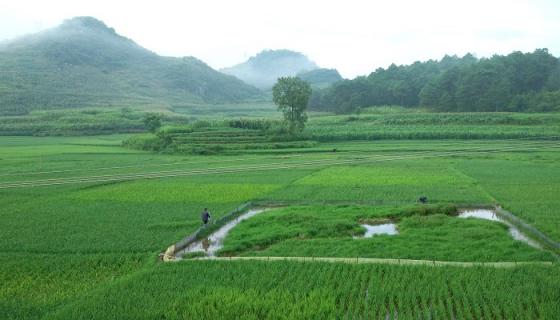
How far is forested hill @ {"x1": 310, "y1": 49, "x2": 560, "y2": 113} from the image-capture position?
7856 centimetres

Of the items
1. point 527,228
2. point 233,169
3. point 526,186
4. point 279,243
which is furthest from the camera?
point 233,169

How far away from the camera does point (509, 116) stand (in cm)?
6481

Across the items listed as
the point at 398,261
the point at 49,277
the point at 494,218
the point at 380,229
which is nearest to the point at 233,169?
the point at 380,229

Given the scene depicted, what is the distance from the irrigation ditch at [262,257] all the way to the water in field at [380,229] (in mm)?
4105

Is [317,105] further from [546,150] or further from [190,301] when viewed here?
[190,301]

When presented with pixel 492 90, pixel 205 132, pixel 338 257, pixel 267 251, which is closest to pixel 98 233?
pixel 267 251

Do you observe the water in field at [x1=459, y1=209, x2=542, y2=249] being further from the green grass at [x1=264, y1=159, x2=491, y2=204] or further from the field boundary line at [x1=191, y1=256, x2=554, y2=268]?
the field boundary line at [x1=191, y1=256, x2=554, y2=268]

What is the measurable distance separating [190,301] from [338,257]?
211 inches

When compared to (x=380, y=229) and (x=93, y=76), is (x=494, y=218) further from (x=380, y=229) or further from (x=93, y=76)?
(x=93, y=76)

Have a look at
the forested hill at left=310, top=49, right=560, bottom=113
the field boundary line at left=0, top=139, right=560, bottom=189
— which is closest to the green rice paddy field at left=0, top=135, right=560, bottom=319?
the field boundary line at left=0, top=139, right=560, bottom=189

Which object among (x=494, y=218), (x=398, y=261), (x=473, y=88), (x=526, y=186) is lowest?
(x=494, y=218)

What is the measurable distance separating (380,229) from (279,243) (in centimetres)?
495

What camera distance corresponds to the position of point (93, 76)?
5379 inches

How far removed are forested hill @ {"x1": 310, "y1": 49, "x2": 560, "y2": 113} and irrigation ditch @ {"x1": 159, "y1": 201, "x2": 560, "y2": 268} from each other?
6361cm
